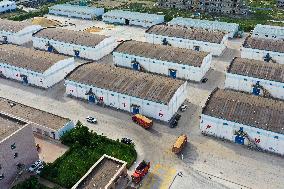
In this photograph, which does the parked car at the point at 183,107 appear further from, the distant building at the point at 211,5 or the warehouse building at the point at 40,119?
the distant building at the point at 211,5

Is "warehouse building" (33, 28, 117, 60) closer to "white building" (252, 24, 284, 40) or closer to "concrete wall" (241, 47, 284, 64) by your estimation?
"concrete wall" (241, 47, 284, 64)

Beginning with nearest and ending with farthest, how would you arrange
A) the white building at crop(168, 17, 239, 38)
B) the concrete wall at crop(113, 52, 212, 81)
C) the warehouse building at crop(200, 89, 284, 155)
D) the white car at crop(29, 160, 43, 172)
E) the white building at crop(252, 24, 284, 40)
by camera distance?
1. the white car at crop(29, 160, 43, 172)
2. the warehouse building at crop(200, 89, 284, 155)
3. the concrete wall at crop(113, 52, 212, 81)
4. the white building at crop(252, 24, 284, 40)
5. the white building at crop(168, 17, 239, 38)

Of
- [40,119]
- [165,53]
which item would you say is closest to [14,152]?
[40,119]

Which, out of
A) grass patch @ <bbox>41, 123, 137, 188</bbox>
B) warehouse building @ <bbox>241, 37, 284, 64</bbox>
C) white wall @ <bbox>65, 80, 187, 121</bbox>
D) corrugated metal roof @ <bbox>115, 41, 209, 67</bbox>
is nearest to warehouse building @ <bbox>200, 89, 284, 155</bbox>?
white wall @ <bbox>65, 80, 187, 121</bbox>

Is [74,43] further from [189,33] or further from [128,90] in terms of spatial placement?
[128,90]

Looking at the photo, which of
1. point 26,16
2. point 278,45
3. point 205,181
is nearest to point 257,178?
point 205,181
